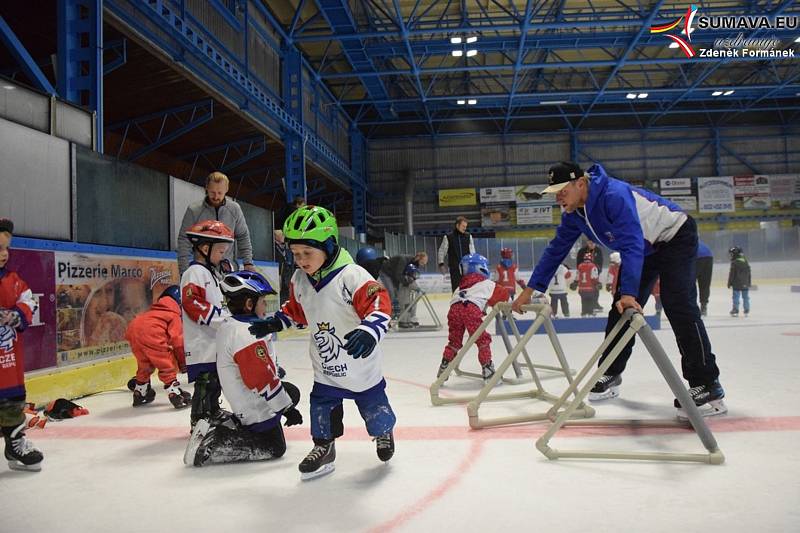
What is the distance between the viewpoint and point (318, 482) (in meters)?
2.39

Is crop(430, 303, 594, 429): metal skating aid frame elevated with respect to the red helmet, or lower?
lower

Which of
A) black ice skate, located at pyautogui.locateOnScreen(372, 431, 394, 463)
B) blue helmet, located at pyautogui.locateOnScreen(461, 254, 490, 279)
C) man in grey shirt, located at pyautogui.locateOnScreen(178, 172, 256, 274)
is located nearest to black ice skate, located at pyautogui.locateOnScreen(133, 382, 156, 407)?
man in grey shirt, located at pyautogui.locateOnScreen(178, 172, 256, 274)

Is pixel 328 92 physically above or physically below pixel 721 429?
above

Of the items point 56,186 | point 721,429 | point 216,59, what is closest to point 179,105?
point 216,59

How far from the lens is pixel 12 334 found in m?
2.64

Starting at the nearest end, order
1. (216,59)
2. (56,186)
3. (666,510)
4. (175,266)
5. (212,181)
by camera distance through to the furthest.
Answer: (666,510)
(212,181)
(56,186)
(175,266)
(216,59)

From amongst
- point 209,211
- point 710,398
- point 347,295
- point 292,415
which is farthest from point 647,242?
point 209,211

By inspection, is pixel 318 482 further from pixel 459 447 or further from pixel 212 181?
pixel 212 181

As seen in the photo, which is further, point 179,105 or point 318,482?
point 179,105

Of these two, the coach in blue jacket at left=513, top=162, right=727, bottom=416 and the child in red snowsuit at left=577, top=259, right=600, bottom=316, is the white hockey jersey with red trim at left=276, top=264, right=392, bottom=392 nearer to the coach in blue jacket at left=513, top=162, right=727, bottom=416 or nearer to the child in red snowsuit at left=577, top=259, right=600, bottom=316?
the coach in blue jacket at left=513, top=162, right=727, bottom=416

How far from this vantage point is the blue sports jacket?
294 centimetres

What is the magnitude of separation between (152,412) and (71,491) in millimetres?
1687

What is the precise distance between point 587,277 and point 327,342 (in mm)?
8898

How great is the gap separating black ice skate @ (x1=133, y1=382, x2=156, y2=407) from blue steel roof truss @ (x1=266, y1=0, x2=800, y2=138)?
11946 millimetres
